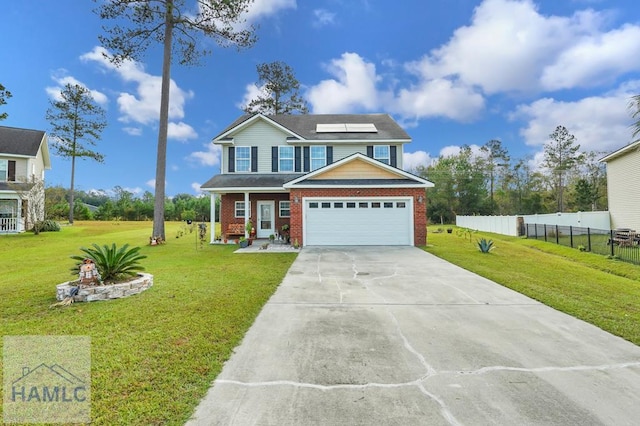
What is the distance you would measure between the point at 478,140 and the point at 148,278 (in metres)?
45.6

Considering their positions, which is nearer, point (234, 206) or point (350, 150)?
point (234, 206)

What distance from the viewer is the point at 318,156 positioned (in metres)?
18.2

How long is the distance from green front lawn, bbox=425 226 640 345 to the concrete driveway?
50 cm

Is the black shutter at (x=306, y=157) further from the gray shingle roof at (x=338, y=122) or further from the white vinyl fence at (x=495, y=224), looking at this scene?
the white vinyl fence at (x=495, y=224)

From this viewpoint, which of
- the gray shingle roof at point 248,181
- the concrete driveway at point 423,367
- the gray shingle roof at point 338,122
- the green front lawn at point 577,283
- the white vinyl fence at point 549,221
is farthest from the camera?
the white vinyl fence at point 549,221

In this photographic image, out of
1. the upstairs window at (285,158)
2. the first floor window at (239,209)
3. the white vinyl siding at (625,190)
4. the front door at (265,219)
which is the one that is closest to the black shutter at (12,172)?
the first floor window at (239,209)

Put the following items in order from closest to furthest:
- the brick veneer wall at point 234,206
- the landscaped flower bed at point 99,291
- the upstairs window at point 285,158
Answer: the landscaped flower bed at point 99,291, the brick veneer wall at point 234,206, the upstairs window at point 285,158

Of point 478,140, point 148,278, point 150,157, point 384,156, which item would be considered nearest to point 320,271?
point 148,278

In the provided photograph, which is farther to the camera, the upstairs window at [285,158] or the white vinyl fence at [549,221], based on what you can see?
the white vinyl fence at [549,221]

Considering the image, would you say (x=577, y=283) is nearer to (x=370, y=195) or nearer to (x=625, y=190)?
(x=370, y=195)

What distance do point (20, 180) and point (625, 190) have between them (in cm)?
4121

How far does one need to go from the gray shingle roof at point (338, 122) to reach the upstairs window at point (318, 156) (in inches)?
22.8

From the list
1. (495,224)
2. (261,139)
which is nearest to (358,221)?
(261,139)

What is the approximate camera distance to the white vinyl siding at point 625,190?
17.7 meters
